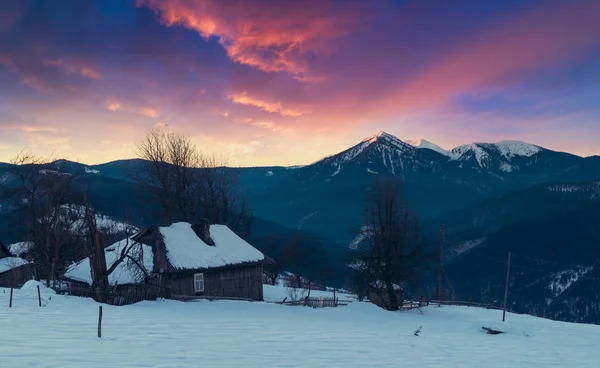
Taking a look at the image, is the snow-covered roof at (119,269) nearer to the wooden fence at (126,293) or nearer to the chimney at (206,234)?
the wooden fence at (126,293)

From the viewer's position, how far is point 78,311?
17.5 metres

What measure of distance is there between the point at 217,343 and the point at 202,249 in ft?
54.7

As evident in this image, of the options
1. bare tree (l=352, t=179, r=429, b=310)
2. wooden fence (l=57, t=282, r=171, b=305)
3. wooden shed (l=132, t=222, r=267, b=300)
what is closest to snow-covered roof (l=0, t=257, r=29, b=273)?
wooden fence (l=57, t=282, r=171, b=305)

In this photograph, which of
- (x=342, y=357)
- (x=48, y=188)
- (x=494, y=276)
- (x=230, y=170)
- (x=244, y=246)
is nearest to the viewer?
(x=342, y=357)

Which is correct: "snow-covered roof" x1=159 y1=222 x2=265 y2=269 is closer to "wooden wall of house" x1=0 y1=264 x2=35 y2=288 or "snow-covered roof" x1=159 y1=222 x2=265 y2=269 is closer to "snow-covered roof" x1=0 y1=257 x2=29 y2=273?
"wooden wall of house" x1=0 y1=264 x2=35 y2=288

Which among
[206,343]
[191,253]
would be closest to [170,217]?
[191,253]

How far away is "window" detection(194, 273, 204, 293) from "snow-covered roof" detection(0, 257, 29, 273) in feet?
101

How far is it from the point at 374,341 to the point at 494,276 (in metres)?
172

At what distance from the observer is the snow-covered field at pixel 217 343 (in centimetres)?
1034

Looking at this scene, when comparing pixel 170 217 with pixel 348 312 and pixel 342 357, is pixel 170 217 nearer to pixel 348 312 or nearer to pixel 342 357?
pixel 348 312

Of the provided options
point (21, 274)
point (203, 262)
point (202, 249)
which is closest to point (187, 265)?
point (203, 262)

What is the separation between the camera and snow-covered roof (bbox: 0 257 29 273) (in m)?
44.6

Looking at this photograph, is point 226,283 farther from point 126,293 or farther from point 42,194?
point 42,194

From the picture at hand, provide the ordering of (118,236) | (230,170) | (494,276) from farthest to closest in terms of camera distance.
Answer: (494,276)
(118,236)
(230,170)
